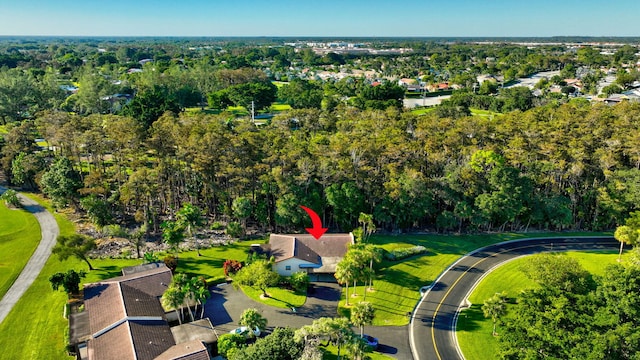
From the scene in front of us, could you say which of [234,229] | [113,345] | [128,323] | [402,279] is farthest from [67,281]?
[402,279]

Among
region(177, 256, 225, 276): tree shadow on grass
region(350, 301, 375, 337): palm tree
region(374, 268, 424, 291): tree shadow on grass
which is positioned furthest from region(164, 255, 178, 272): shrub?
region(374, 268, 424, 291): tree shadow on grass

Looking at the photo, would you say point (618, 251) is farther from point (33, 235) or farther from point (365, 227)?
point (33, 235)

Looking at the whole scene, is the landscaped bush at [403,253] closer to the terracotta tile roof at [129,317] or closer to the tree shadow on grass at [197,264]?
the tree shadow on grass at [197,264]

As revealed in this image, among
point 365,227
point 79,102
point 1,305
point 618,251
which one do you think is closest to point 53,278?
point 1,305

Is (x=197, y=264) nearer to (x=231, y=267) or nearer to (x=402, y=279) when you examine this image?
(x=231, y=267)

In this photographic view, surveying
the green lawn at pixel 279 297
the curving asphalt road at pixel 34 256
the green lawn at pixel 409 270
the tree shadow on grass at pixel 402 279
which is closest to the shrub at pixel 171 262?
the green lawn at pixel 279 297
